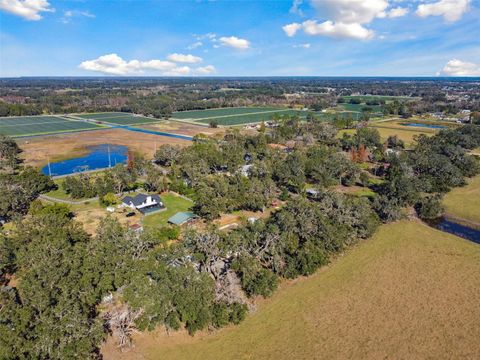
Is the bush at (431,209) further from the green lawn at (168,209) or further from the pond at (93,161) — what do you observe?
the pond at (93,161)

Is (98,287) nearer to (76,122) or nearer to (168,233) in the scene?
(168,233)

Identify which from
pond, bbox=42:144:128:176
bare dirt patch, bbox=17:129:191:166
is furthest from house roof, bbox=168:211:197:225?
bare dirt patch, bbox=17:129:191:166

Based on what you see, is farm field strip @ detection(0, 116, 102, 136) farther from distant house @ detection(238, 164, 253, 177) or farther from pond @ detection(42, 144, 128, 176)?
distant house @ detection(238, 164, 253, 177)

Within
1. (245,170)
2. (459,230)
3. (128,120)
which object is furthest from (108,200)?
(128,120)

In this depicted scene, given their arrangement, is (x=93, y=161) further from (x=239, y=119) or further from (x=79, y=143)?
(x=239, y=119)

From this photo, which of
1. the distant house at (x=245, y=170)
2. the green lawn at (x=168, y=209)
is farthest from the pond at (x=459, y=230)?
the green lawn at (x=168, y=209)
